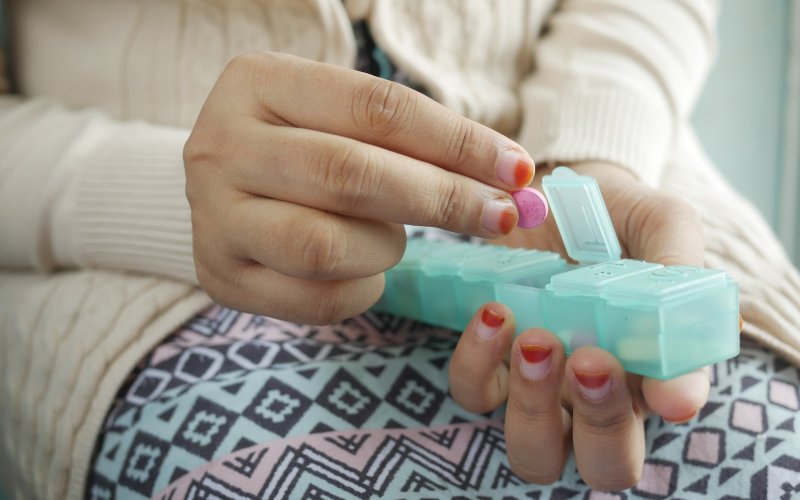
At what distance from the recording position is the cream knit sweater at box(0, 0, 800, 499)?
0.47m

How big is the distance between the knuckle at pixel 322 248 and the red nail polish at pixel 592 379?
5.1 inches

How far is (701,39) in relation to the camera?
0.70m

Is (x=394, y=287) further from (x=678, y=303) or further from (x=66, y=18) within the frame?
(x=66, y=18)

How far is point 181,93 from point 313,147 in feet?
1.02

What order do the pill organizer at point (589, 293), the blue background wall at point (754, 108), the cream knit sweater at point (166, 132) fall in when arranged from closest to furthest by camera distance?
the pill organizer at point (589, 293) < the cream knit sweater at point (166, 132) < the blue background wall at point (754, 108)

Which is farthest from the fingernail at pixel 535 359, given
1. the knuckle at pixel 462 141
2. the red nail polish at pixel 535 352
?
the knuckle at pixel 462 141

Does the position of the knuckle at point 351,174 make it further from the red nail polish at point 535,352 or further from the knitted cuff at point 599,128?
the knitted cuff at point 599,128

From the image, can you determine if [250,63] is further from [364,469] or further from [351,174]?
[364,469]

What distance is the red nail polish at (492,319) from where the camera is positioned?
37 centimetres

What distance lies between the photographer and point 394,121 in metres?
0.34

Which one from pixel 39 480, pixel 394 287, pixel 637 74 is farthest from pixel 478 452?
pixel 637 74

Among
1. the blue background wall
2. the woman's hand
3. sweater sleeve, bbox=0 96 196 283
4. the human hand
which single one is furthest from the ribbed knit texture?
the blue background wall

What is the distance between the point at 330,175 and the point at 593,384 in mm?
161

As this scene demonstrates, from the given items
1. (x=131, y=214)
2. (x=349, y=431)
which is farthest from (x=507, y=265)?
(x=131, y=214)
